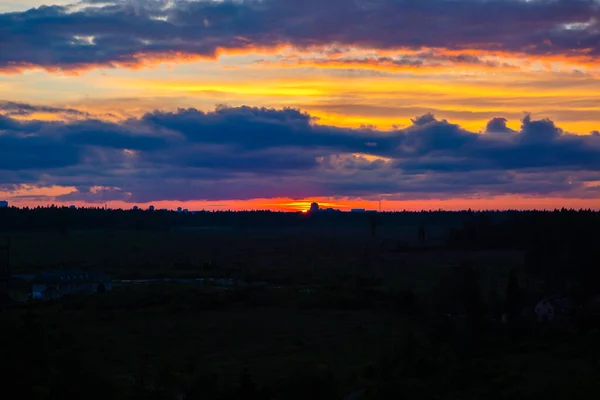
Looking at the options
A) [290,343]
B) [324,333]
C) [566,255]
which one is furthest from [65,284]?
[566,255]

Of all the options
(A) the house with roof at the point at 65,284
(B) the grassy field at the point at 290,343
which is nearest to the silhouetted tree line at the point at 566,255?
(B) the grassy field at the point at 290,343

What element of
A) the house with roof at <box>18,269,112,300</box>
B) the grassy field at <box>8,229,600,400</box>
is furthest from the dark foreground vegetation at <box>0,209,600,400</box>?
the house with roof at <box>18,269,112,300</box>

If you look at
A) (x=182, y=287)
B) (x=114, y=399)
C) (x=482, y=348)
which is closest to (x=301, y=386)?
(x=114, y=399)

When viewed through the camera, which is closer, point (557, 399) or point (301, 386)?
point (301, 386)

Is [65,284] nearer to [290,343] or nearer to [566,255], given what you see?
[290,343]

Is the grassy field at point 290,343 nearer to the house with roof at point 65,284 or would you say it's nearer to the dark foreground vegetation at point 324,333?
the dark foreground vegetation at point 324,333

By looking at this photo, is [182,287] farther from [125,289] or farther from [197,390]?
[197,390]
